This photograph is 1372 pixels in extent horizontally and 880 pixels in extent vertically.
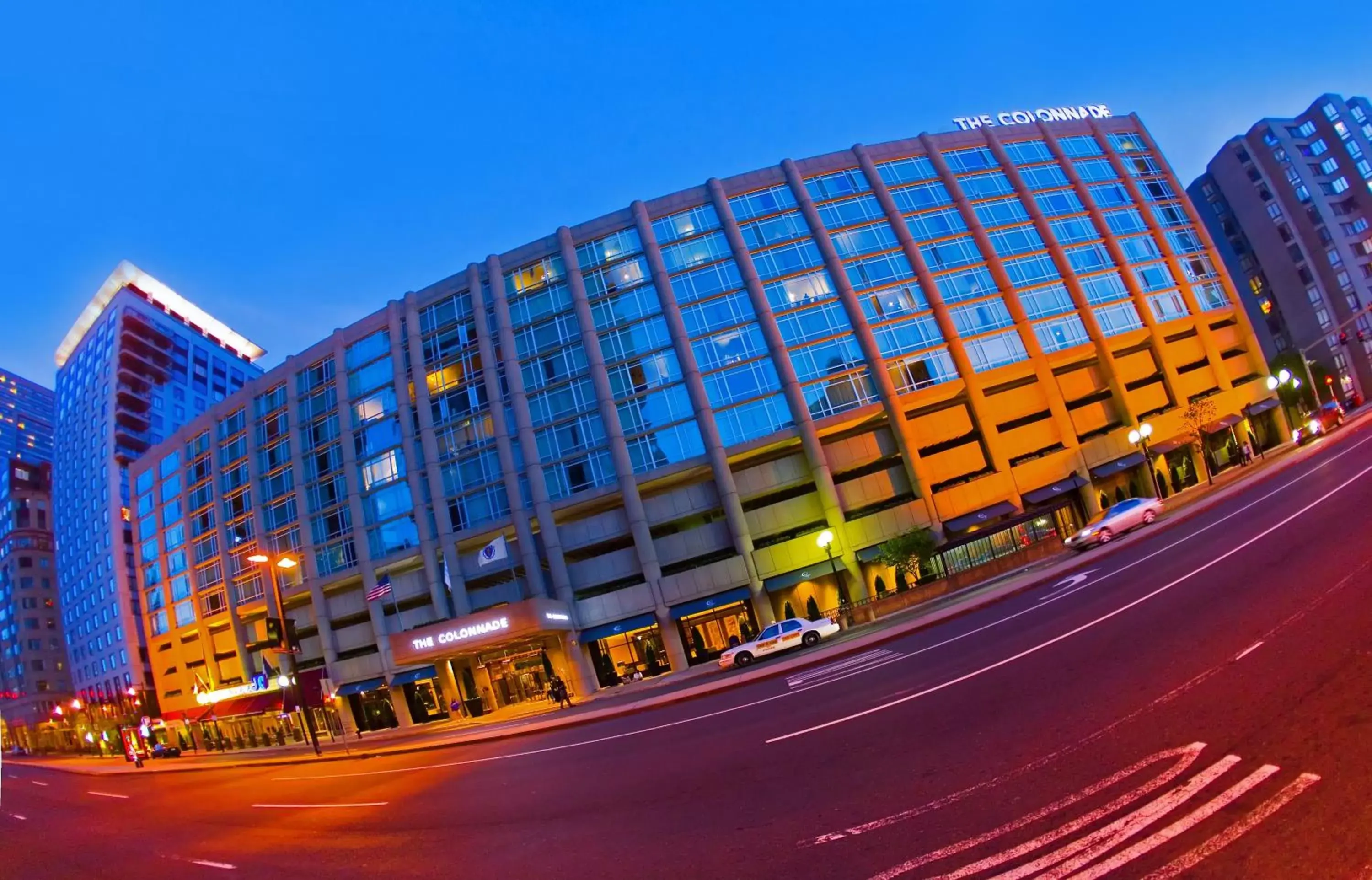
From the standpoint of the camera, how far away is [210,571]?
194 feet

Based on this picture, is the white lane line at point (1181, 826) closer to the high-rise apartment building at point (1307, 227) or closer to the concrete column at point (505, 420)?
the concrete column at point (505, 420)

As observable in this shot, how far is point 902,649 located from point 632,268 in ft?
122

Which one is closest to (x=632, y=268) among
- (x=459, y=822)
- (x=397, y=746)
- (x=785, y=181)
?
(x=785, y=181)

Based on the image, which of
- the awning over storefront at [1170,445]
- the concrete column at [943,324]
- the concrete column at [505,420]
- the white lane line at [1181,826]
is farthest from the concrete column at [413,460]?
the awning over storefront at [1170,445]

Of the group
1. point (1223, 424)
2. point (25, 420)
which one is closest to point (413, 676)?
point (1223, 424)

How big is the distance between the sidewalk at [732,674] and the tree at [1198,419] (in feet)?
15.0

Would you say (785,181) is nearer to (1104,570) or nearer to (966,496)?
(966,496)

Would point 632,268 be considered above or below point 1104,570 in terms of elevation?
above

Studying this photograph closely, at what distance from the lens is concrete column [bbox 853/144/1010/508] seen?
1740 inches

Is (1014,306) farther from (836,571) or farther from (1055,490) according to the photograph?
(836,571)

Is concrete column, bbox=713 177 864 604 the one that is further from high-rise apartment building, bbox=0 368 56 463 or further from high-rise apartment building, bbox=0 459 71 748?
high-rise apartment building, bbox=0 368 56 463

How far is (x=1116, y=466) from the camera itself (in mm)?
45219

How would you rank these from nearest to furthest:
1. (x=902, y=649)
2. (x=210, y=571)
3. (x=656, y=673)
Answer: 1. (x=902, y=649)
2. (x=656, y=673)
3. (x=210, y=571)

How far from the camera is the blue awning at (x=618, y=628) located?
41406 mm
